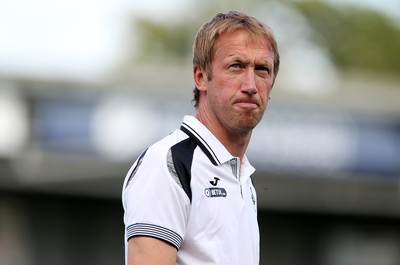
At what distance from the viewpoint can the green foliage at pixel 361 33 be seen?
4931 cm

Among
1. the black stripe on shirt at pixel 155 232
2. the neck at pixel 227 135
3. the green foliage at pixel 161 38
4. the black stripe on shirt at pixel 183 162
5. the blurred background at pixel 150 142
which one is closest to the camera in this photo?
the black stripe on shirt at pixel 155 232

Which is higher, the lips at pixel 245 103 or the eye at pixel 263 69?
the eye at pixel 263 69

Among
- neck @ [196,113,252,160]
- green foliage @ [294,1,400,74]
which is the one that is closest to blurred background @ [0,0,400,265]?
neck @ [196,113,252,160]

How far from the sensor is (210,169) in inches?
154

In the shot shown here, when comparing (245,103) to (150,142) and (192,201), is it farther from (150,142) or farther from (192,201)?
(150,142)

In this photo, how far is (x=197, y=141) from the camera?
13.0 feet

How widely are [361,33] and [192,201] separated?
47043 mm

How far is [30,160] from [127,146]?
1.63 metres

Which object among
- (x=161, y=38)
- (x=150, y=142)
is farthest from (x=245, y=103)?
(x=161, y=38)

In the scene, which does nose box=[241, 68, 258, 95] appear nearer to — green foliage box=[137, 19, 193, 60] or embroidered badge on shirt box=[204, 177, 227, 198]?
embroidered badge on shirt box=[204, 177, 227, 198]

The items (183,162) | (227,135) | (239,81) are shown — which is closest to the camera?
(183,162)

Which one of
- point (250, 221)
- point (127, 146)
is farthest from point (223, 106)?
point (127, 146)

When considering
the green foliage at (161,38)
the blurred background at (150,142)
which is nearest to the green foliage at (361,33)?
the green foliage at (161,38)

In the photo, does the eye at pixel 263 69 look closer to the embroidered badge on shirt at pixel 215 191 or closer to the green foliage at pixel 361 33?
the embroidered badge on shirt at pixel 215 191
